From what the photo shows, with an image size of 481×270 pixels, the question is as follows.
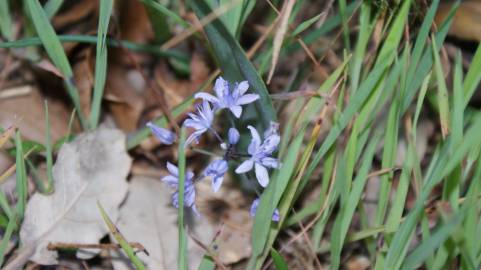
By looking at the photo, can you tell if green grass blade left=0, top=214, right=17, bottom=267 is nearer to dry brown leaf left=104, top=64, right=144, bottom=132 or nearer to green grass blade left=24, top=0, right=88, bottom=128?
green grass blade left=24, top=0, right=88, bottom=128

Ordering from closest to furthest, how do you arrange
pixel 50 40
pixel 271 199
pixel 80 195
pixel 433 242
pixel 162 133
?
pixel 433 242 → pixel 271 199 → pixel 162 133 → pixel 50 40 → pixel 80 195

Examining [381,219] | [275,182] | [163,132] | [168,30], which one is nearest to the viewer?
[275,182]

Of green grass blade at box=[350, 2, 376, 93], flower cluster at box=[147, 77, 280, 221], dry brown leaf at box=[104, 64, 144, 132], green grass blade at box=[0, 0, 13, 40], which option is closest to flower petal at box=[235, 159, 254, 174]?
flower cluster at box=[147, 77, 280, 221]

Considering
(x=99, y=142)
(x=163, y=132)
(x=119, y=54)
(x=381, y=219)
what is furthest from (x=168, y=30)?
(x=381, y=219)

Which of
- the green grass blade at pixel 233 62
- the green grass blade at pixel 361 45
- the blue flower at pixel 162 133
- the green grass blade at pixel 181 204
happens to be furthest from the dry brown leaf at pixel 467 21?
the green grass blade at pixel 181 204

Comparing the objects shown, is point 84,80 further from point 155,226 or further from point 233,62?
point 233,62

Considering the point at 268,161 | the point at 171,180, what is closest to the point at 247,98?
the point at 268,161

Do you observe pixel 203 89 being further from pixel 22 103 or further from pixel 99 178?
pixel 22 103
